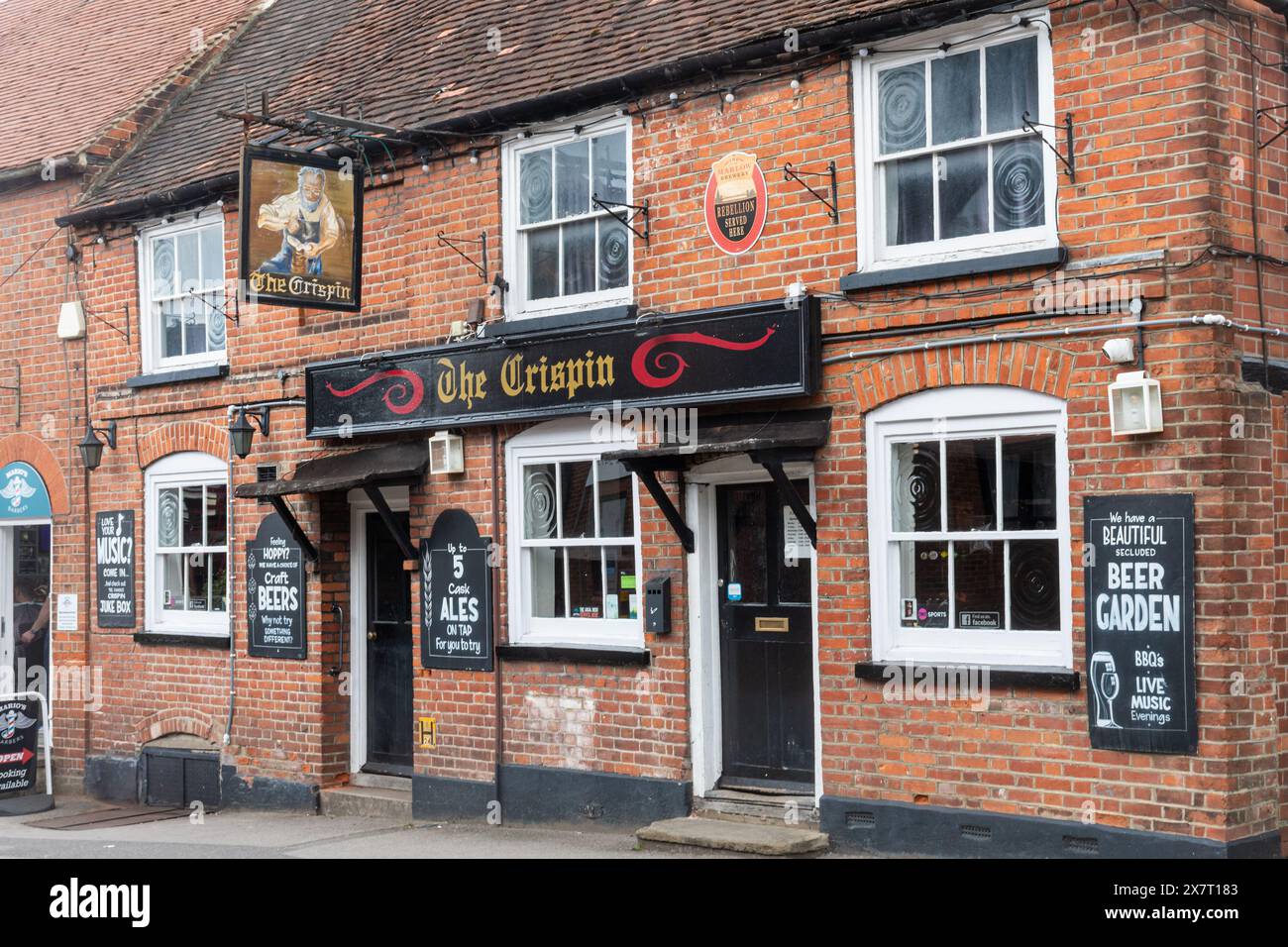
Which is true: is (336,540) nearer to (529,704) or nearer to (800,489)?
(529,704)

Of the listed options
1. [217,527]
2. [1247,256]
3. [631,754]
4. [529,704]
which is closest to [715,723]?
[631,754]

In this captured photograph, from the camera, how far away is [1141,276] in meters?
8.01

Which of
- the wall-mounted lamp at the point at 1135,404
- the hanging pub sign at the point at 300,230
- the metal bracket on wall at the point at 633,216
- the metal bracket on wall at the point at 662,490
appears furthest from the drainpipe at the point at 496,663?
the wall-mounted lamp at the point at 1135,404

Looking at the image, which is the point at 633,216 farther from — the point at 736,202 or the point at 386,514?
the point at 386,514

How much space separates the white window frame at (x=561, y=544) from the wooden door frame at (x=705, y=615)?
0.48m

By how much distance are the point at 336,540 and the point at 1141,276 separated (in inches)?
293

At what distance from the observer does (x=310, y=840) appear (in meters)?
11.2

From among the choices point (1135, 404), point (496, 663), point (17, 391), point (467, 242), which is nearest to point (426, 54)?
point (467, 242)

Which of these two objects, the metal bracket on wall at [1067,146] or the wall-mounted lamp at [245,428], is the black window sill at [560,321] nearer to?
the wall-mounted lamp at [245,428]

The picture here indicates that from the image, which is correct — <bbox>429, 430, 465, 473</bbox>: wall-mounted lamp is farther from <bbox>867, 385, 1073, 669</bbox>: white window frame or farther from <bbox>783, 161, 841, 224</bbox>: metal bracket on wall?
<bbox>867, 385, 1073, 669</bbox>: white window frame

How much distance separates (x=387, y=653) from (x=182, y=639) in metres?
2.19

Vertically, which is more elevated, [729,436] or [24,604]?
[729,436]

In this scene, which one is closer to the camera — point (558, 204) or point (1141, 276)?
point (1141, 276)

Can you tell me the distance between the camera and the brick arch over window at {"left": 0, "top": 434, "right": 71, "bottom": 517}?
14.9 meters
